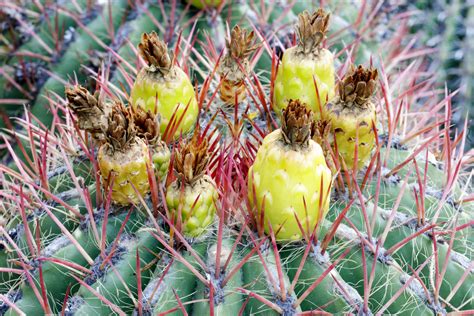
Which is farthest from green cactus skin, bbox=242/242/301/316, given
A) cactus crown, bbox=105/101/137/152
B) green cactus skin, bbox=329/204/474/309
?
cactus crown, bbox=105/101/137/152

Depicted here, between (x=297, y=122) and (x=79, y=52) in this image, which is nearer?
(x=297, y=122)

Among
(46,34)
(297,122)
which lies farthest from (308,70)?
(46,34)

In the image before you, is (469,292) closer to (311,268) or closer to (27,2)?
(311,268)

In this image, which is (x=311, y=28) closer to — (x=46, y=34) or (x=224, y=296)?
(x=224, y=296)

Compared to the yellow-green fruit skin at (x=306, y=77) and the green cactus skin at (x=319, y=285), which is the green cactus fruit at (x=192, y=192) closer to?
the green cactus skin at (x=319, y=285)

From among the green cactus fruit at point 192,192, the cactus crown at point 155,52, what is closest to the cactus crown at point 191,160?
the green cactus fruit at point 192,192

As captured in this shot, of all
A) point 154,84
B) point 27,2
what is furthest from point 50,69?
point 154,84
